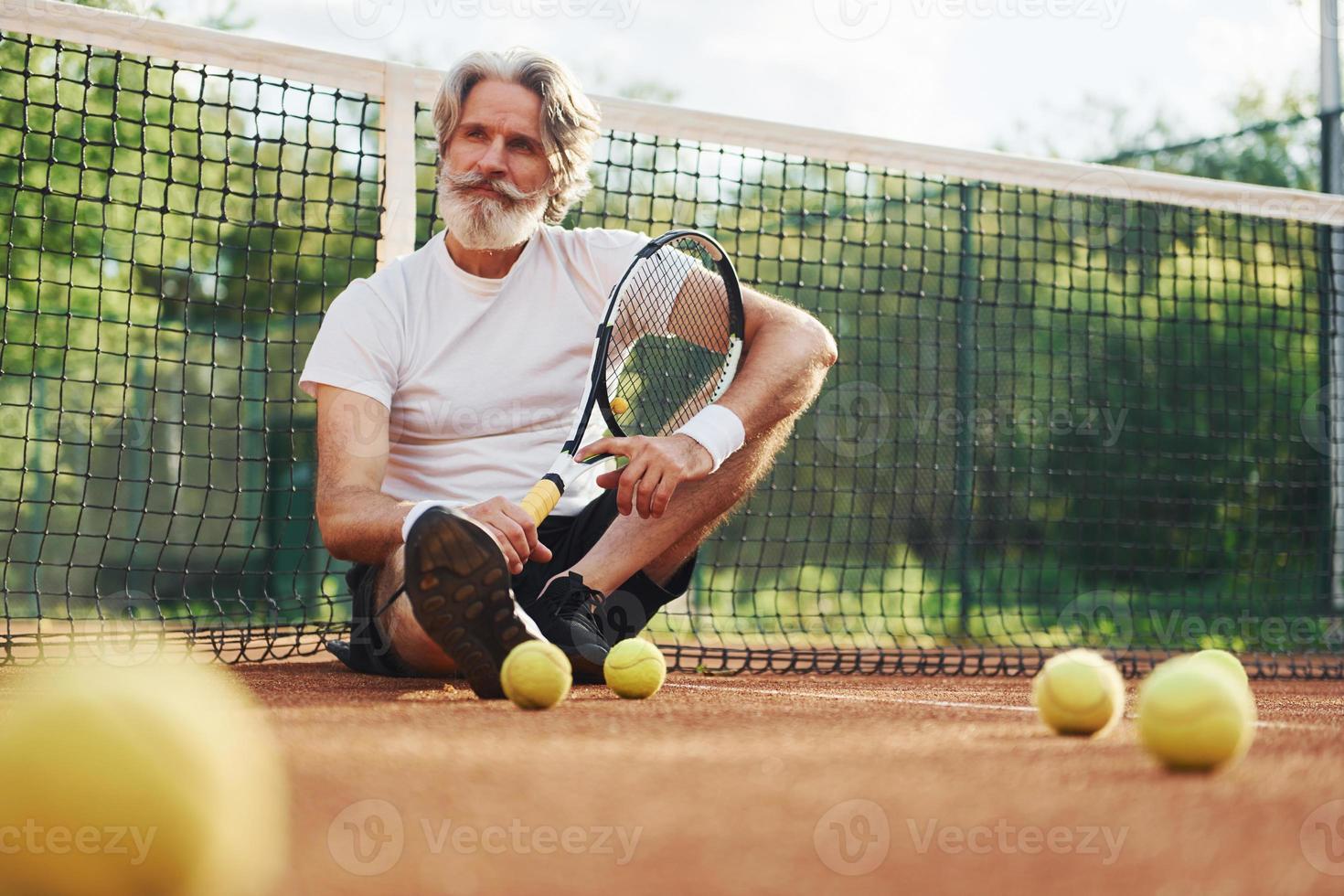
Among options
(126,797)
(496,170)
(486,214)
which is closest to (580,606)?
(486,214)

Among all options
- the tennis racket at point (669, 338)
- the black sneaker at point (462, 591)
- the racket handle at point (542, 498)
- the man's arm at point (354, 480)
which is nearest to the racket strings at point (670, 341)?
the tennis racket at point (669, 338)

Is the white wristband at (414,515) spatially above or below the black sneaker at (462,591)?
above

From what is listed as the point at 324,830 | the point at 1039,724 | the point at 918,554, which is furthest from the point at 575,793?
the point at 918,554

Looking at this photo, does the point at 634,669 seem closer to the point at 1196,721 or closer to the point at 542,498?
the point at 542,498

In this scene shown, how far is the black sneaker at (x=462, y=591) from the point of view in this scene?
76.2 inches

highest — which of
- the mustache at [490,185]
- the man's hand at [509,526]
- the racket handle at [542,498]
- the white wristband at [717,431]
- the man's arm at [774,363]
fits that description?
the mustache at [490,185]

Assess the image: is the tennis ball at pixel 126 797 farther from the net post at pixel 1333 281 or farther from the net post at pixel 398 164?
the net post at pixel 1333 281

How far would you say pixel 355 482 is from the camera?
8.10 ft

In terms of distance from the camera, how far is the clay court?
113 cm

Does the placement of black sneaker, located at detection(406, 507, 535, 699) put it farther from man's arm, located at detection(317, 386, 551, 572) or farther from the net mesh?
the net mesh

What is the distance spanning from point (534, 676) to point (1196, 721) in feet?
3.26

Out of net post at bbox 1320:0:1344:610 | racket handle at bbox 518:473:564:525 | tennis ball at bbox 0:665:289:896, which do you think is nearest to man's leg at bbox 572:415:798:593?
racket handle at bbox 518:473:564:525

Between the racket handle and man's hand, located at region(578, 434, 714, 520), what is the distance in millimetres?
86

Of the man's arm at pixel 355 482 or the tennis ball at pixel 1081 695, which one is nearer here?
the tennis ball at pixel 1081 695
